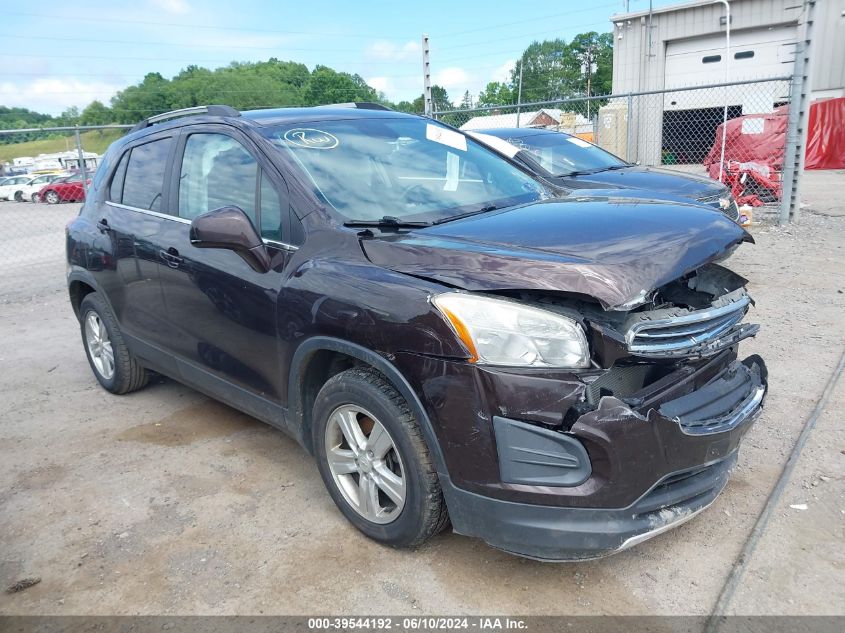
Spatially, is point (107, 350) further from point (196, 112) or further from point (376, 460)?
point (376, 460)

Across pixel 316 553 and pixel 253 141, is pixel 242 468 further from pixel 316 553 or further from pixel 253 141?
pixel 253 141

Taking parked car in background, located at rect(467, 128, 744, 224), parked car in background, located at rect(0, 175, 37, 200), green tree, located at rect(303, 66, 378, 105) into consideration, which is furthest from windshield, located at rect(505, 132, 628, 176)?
green tree, located at rect(303, 66, 378, 105)

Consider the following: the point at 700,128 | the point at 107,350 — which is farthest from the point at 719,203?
the point at 700,128

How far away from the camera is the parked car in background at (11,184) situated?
32.6m

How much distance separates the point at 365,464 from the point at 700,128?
28.0 m

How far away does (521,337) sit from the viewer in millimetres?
2270

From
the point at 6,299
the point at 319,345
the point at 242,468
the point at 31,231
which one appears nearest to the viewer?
the point at 319,345

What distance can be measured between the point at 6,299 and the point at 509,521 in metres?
8.25

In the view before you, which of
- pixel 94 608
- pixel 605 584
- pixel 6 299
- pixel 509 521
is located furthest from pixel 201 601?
pixel 6 299

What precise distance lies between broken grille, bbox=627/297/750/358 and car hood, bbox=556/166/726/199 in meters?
4.14

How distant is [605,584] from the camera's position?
257 centimetres

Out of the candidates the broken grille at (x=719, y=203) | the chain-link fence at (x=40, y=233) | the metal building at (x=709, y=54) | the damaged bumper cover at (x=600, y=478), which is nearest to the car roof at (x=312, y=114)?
the damaged bumper cover at (x=600, y=478)

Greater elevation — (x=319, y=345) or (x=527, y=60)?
(x=527, y=60)

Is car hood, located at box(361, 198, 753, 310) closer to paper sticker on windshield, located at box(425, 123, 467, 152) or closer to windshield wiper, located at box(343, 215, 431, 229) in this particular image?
windshield wiper, located at box(343, 215, 431, 229)
